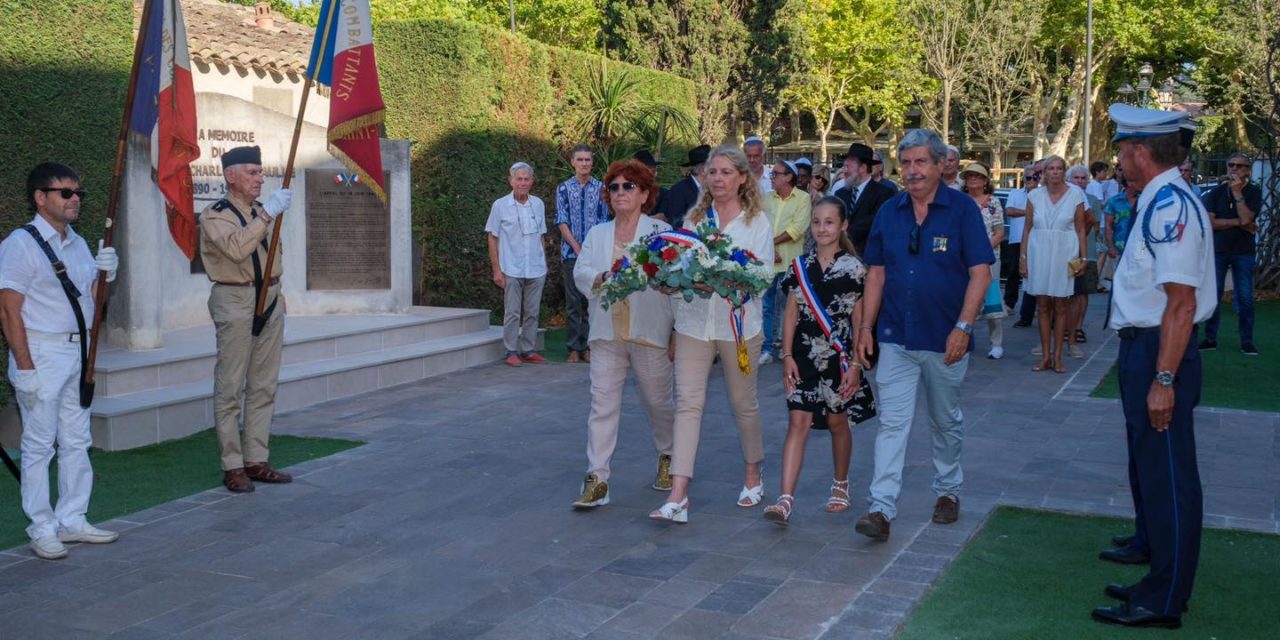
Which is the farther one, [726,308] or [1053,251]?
[1053,251]

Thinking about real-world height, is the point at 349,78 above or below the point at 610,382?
above

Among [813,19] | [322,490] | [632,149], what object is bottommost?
[322,490]

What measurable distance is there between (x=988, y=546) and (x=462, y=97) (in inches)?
404

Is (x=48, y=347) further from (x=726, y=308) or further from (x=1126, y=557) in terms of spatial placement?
(x=1126, y=557)

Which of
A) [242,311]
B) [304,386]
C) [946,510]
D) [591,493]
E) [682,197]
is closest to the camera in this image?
[946,510]

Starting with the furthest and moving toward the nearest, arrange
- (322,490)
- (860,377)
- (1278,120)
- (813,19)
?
(813,19) → (1278,120) → (322,490) → (860,377)

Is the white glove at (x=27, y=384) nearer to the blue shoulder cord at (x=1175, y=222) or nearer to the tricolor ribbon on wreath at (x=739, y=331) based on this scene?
the tricolor ribbon on wreath at (x=739, y=331)

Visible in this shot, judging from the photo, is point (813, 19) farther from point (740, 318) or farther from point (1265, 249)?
point (740, 318)

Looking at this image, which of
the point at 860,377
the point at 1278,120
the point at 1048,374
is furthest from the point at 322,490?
the point at 1278,120

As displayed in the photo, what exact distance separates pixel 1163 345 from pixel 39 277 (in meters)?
5.06

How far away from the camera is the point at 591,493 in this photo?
7.12 metres

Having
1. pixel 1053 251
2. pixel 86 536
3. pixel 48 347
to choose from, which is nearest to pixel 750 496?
pixel 86 536

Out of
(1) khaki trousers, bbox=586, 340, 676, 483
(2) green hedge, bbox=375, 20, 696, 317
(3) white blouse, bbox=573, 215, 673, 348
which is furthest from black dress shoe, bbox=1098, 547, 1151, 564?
(2) green hedge, bbox=375, 20, 696, 317

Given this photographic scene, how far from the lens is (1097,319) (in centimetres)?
1702
